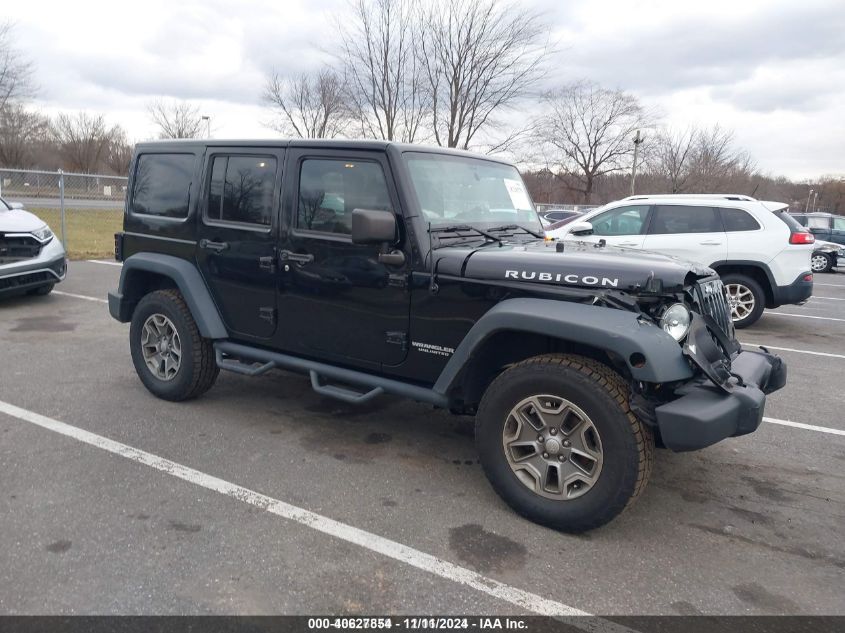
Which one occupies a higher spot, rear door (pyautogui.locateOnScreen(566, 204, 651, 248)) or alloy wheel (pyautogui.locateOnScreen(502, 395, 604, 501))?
rear door (pyautogui.locateOnScreen(566, 204, 651, 248))

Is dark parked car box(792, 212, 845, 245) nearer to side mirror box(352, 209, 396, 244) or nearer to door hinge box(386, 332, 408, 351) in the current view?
door hinge box(386, 332, 408, 351)

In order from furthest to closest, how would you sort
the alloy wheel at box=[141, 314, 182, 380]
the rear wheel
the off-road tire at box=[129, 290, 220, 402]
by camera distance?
the rear wheel → the alloy wheel at box=[141, 314, 182, 380] → the off-road tire at box=[129, 290, 220, 402]

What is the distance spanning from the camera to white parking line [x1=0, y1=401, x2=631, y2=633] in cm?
255

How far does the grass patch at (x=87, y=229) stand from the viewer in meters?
13.5

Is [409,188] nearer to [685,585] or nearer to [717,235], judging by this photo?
[685,585]

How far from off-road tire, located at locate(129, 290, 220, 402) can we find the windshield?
6.88 ft

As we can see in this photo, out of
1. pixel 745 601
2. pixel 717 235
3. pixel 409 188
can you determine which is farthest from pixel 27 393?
pixel 717 235

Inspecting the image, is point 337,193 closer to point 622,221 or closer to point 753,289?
point 622,221

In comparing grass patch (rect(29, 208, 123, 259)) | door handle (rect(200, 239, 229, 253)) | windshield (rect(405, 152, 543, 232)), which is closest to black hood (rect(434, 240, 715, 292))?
windshield (rect(405, 152, 543, 232))

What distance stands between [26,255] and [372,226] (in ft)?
22.9

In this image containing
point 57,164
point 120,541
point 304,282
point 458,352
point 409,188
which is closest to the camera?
point 120,541

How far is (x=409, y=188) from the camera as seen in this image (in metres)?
3.59

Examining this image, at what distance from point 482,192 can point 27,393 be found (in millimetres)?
3947

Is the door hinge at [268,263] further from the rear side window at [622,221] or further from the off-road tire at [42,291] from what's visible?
the off-road tire at [42,291]
